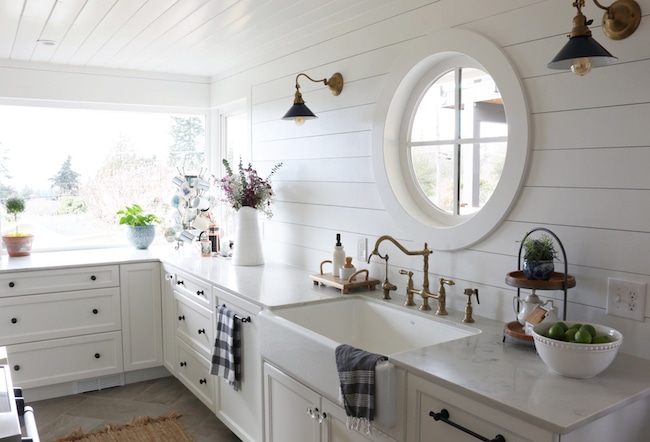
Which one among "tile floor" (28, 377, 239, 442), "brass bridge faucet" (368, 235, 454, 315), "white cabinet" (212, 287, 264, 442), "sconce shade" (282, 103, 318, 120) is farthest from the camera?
"tile floor" (28, 377, 239, 442)

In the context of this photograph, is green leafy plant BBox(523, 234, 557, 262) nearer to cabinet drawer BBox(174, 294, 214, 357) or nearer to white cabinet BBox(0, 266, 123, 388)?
cabinet drawer BBox(174, 294, 214, 357)

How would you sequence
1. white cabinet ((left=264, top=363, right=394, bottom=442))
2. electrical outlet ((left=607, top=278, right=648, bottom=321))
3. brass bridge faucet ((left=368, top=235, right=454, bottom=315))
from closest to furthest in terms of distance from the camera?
electrical outlet ((left=607, top=278, right=648, bottom=321)), white cabinet ((left=264, top=363, right=394, bottom=442)), brass bridge faucet ((left=368, top=235, right=454, bottom=315))

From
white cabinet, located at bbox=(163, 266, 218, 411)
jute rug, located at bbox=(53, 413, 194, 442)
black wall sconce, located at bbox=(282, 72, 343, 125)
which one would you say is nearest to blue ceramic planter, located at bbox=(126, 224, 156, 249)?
white cabinet, located at bbox=(163, 266, 218, 411)

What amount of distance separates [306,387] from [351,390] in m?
0.39

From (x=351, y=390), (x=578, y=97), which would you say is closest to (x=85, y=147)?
(x=351, y=390)

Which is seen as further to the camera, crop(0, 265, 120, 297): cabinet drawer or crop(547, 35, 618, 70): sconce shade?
crop(0, 265, 120, 297): cabinet drawer

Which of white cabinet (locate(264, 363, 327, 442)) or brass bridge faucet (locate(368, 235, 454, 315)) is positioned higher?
brass bridge faucet (locate(368, 235, 454, 315))

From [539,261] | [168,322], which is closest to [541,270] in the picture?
[539,261]

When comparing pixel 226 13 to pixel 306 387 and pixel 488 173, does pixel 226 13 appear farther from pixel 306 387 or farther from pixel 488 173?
pixel 306 387

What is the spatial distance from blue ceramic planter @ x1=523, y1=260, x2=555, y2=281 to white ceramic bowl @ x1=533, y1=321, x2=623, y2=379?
269 millimetres

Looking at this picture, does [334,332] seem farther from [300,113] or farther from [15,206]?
[15,206]

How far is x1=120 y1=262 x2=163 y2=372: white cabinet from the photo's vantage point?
3.80m

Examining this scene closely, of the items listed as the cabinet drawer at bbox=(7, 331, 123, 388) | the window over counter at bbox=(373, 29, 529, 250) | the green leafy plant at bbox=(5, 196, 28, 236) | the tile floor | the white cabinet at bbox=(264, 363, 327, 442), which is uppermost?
the window over counter at bbox=(373, 29, 529, 250)

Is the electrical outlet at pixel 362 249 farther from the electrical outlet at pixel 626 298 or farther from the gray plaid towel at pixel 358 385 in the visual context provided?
the electrical outlet at pixel 626 298
